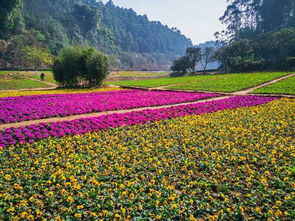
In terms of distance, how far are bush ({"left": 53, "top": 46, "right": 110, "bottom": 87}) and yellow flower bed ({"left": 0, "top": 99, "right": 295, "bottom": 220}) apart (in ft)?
99.9

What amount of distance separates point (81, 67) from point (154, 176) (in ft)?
128

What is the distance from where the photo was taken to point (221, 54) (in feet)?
293

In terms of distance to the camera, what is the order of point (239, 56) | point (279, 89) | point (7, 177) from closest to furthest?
point (7, 177) → point (279, 89) → point (239, 56)

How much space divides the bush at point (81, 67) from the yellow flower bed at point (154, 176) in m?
30.4

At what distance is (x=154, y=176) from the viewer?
24.0 feet

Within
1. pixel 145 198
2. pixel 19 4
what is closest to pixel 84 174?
pixel 145 198

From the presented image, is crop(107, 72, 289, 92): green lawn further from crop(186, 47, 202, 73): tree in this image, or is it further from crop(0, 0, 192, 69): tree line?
crop(0, 0, 192, 69): tree line

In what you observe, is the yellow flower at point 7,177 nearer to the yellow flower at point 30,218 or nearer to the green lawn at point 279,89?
the yellow flower at point 30,218

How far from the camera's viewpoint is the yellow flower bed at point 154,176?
564cm

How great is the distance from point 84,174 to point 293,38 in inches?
3411

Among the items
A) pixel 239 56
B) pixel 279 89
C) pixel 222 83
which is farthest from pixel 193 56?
pixel 279 89

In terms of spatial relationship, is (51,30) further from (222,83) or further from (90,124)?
(90,124)

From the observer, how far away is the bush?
132 feet

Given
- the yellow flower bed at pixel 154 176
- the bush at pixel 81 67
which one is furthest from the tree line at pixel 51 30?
the yellow flower bed at pixel 154 176
